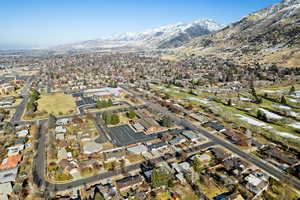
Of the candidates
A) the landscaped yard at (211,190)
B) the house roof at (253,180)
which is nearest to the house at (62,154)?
the landscaped yard at (211,190)

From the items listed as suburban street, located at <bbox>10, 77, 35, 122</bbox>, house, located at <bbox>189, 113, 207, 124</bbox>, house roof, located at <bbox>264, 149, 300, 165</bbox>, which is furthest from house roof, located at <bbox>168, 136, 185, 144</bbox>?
suburban street, located at <bbox>10, 77, 35, 122</bbox>

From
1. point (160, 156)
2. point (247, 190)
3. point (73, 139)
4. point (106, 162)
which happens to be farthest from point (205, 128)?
point (73, 139)

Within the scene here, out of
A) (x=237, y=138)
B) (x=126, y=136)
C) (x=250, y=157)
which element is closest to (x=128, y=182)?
(x=126, y=136)

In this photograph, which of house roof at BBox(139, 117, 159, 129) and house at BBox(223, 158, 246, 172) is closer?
house at BBox(223, 158, 246, 172)

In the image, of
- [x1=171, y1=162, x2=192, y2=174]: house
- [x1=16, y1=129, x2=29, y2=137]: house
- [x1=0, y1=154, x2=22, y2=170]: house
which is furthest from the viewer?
[x1=16, y1=129, x2=29, y2=137]: house

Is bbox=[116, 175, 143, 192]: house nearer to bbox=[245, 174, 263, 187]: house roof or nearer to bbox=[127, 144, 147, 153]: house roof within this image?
bbox=[127, 144, 147, 153]: house roof
